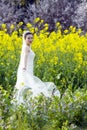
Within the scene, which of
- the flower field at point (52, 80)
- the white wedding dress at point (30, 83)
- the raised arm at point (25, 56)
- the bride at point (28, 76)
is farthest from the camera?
the raised arm at point (25, 56)

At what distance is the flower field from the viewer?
21.7ft

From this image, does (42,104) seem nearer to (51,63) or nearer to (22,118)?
(22,118)

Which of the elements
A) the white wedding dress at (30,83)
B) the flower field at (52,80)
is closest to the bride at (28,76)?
the white wedding dress at (30,83)

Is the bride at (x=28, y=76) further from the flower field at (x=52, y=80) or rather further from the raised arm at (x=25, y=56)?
the flower field at (x=52, y=80)

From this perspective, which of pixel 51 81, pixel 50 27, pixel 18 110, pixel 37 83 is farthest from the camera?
pixel 50 27

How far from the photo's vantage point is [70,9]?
1662 centimetres

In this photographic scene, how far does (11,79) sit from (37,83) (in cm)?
93

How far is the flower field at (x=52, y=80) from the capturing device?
6.61 meters

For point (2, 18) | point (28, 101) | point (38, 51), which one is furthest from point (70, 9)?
point (28, 101)

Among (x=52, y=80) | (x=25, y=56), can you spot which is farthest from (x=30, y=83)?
(x=52, y=80)

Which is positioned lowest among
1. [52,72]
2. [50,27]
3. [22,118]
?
[22,118]

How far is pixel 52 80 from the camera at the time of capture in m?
Answer: 9.27

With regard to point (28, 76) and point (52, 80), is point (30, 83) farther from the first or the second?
point (52, 80)

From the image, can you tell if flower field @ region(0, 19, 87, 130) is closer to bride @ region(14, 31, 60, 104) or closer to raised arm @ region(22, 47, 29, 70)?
bride @ region(14, 31, 60, 104)
